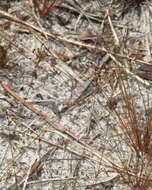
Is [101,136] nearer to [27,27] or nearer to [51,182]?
[51,182]

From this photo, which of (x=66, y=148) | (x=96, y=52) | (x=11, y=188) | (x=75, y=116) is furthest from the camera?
(x=96, y=52)

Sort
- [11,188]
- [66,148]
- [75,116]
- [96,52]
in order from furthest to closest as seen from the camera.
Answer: [96,52]
[75,116]
[66,148]
[11,188]

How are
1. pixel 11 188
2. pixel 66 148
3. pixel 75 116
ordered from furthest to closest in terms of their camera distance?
pixel 75 116, pixel 66 148, pixel 11 188

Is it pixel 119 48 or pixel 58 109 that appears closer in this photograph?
pixel 58 109

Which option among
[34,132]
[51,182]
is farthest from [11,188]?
[34,132]

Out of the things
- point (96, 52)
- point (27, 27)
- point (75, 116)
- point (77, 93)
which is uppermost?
point (27, 27)

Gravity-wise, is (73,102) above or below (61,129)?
above

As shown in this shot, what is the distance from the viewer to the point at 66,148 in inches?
62.9

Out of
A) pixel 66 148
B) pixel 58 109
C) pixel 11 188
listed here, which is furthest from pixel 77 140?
pixel 11 188

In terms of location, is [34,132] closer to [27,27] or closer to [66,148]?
[66,148]

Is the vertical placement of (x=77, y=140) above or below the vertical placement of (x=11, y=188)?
above

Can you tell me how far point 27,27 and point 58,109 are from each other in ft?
1.69

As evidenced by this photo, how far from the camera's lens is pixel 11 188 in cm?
148

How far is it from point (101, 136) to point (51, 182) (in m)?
0.31
